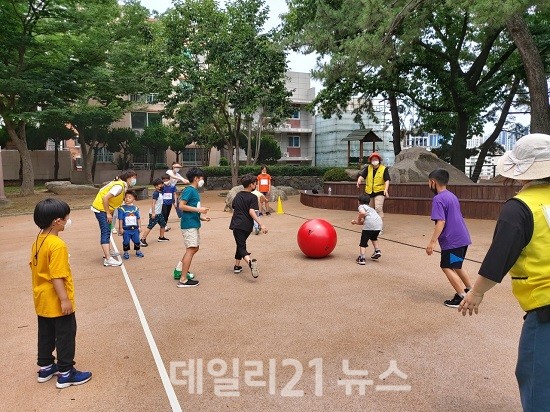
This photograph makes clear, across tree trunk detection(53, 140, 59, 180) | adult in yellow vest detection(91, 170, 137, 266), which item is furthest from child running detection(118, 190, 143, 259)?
tree trunk detection(53, 140, 59, 180)

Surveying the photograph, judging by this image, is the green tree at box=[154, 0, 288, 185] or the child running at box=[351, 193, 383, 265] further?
the green tree at box=[154, 0, 288, 185]

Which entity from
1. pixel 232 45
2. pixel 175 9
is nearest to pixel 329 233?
pixel 232 45

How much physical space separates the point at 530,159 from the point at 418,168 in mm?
14988

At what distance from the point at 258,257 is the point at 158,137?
2839cm

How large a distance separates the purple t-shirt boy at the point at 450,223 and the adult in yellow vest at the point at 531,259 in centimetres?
299

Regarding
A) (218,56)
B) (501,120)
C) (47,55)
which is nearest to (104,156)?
(47,55)

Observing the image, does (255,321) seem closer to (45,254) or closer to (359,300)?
(359,300)

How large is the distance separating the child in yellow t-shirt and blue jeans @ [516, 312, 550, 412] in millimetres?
3107

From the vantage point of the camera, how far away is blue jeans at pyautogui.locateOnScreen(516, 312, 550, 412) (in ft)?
6.50

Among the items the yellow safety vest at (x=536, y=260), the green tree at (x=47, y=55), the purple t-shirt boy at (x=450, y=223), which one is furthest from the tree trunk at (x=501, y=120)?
the yellow safety vest at (x=536, y=260)

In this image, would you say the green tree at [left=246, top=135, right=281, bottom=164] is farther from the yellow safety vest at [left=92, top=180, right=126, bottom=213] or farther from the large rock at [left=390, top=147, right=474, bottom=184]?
the yellow safety vest at [left=92, top=180, right=126, bottom=213]

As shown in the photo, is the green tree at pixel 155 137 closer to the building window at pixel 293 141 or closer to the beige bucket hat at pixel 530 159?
the building window at pixel 293 141

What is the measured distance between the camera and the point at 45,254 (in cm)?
335

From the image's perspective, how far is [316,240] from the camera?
7645 mm
